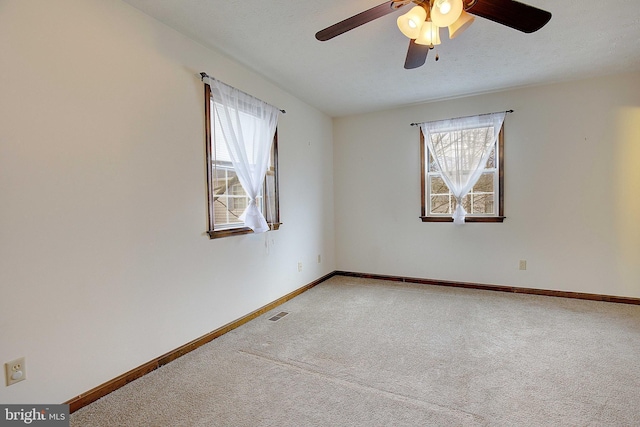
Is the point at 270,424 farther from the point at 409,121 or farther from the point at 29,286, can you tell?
the point at 409,121

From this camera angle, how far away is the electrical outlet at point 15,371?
1.54m

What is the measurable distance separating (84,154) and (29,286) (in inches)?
29.5

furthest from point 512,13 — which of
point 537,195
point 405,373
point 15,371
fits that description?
point 15,371

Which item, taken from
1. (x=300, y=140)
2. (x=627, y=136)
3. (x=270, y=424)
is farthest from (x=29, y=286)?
(x=627, y=136)

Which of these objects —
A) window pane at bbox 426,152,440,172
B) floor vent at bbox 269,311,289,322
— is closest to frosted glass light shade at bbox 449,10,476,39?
window pane at bbox 426,152,440,172

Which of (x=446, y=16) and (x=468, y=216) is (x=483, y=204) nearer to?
(x=468, y=216)

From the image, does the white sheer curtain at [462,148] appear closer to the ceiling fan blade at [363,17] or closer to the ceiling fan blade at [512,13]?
the ceiling fan blade at [512,13]

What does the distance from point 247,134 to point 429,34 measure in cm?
175

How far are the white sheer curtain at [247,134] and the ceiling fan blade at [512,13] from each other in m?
1.89

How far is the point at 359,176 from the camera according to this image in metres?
4.66

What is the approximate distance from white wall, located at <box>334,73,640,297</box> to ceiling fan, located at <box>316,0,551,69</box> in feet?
7.60

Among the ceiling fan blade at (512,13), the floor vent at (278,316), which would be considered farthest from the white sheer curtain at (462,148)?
the floor vent at (278,316)

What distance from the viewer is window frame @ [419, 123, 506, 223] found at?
3812 millimetres

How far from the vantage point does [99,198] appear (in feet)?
6.25
